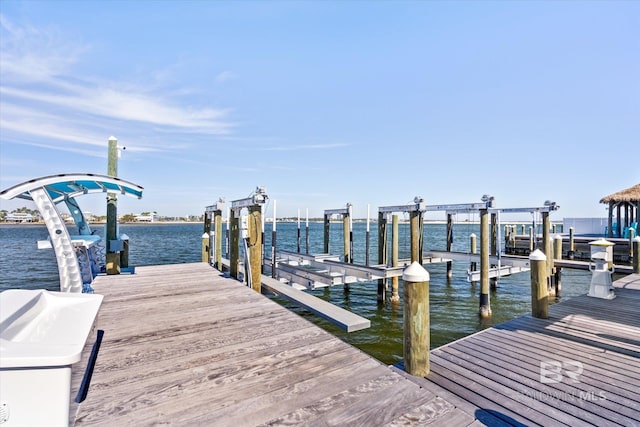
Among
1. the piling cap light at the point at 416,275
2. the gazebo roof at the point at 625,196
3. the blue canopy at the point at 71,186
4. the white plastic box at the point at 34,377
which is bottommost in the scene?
the white plastic box at the point at 34,377

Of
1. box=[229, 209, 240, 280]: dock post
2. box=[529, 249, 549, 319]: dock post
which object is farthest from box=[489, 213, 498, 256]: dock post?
box=[229, 209, 240, 280]: dock post

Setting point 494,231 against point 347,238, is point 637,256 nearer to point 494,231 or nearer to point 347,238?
point 494,231

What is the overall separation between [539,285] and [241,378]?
5.57m

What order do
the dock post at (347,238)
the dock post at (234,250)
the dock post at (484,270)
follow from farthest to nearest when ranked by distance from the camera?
the dock post at (347,238), the dock post at (484,270), the dock post at (234,250)

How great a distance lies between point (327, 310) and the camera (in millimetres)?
4422

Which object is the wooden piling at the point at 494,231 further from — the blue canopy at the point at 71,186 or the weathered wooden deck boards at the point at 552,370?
the blue canopy at the point at 71,186

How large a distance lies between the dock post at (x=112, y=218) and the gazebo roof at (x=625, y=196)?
28.6 meters

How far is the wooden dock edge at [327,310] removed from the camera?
3.87m

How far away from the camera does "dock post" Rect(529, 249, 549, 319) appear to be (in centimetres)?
563

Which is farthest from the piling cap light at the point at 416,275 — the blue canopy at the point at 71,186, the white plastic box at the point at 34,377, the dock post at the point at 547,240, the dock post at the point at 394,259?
the dock post at the point at 547,240

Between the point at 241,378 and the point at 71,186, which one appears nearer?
the point at 241,378

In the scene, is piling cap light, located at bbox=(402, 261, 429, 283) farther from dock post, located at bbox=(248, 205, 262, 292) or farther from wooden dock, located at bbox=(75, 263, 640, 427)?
dock post, located at bbox=(248, 205, 262, 292)

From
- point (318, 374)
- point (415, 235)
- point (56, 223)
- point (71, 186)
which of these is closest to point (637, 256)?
point (415, 235)

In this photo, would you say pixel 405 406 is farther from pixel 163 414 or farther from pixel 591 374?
pixel 591 374
